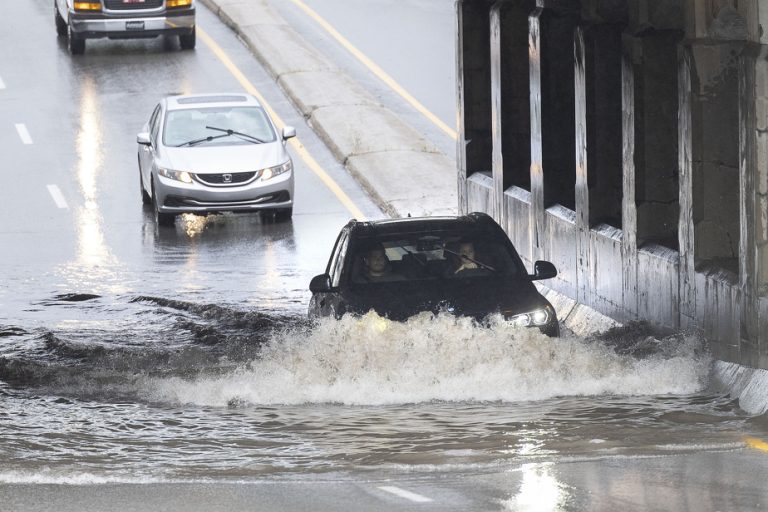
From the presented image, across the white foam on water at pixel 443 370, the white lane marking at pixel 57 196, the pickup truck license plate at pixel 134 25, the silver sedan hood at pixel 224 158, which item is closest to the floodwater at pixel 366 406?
the white foam on water at pixel 443 370

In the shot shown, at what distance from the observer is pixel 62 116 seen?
35.6 meters

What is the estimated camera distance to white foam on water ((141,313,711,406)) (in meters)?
14.0

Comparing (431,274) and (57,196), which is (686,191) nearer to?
(431,274)

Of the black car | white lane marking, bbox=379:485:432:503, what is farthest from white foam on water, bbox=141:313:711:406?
white lane marking, bbox=379:485:432:503

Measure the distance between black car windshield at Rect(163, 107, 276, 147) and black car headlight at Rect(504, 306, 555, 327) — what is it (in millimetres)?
13641

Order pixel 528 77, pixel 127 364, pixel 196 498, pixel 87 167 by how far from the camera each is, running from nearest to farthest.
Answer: pixel 196 498
pixel 127 364
pixel 528 77
pixel 87 167

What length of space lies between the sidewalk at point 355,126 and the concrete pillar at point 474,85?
2.55 m

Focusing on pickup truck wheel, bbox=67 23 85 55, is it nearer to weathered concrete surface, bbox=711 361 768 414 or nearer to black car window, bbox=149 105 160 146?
black car window, bbox=149 105 160 146

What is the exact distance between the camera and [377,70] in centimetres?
3922

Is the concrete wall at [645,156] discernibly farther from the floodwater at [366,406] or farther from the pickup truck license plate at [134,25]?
the pickup truck license plate at [134,25]

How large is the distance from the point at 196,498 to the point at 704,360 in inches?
214

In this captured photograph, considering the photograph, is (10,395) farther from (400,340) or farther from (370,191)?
(370,191)

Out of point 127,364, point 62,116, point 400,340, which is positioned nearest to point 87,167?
point 62,116

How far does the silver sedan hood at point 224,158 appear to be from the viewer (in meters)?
26.9
